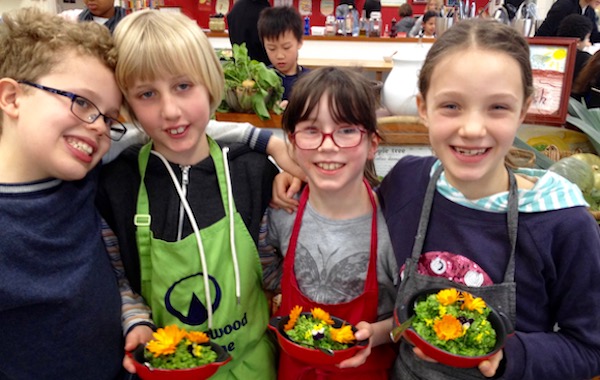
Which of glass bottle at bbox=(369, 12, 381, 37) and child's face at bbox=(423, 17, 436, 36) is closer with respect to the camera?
glass bottle at bbox=(369, 12, 381, 37)

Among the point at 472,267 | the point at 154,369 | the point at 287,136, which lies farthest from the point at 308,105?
the point at 154,369

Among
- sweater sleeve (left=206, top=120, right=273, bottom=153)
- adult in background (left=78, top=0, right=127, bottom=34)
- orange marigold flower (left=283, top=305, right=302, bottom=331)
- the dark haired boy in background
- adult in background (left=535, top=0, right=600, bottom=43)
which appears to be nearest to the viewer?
orange marigold flower (left=283, top=305, right=302, bottom=331)

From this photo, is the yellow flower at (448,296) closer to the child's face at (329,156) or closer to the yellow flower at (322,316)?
the yellow flower at (322,316)

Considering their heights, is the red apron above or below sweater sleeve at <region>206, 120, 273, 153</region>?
below

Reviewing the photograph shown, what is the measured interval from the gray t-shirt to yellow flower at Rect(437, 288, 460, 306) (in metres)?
0.25

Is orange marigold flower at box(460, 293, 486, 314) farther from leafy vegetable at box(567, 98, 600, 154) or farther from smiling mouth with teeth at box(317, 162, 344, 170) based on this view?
leafy vegetable at box(567, 98, 600, 154)

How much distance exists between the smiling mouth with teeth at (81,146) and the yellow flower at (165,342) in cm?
46

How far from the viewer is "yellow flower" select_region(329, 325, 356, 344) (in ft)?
3.53

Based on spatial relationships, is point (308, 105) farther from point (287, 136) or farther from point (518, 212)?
point (518, 212)

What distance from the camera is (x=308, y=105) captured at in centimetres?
124

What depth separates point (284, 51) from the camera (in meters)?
3.29

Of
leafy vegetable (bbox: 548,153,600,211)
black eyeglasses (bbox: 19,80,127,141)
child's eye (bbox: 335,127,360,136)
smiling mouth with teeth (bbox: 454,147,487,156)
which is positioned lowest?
leafy vegetable (bbox: 548,153,600,211)

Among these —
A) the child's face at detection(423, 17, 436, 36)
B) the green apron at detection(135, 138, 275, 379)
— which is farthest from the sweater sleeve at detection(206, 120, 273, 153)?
the child's face at detection(423, 17, 436, 36)

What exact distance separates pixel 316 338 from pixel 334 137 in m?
0.50
